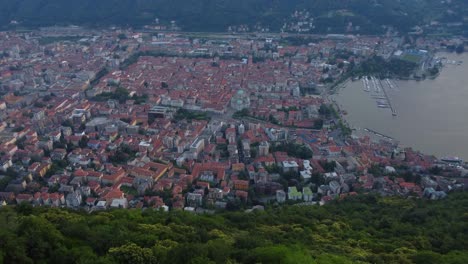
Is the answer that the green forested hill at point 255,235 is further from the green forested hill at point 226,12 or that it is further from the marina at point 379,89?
the green forested hill at point 226,12

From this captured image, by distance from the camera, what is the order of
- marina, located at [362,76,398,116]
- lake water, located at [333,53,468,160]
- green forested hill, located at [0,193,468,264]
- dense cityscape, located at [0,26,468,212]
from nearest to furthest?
green forested hill, located at [0,193,468,264], dense cityscape, located at [0,26,468,212], lake water, located at [333,53,468,160], marina, located at [362,76,398,116]

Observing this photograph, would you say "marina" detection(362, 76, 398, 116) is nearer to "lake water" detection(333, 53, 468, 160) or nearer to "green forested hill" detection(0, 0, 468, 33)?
"lake water" detection(333, 53, 468, 160)

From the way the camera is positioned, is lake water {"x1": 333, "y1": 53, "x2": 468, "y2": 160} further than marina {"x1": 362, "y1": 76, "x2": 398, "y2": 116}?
No

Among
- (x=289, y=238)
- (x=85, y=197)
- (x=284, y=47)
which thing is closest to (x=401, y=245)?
(x=289, y=238)

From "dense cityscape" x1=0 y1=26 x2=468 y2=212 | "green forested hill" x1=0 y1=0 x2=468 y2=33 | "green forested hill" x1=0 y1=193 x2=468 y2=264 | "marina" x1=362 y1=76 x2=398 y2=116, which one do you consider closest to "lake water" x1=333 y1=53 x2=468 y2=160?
"marina" x1=362 y1=76 x2=398 y2=116

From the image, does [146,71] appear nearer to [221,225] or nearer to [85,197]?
[85,197]

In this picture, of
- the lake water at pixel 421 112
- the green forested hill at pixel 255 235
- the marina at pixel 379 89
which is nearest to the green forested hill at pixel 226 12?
the marina at pixel 379 89
